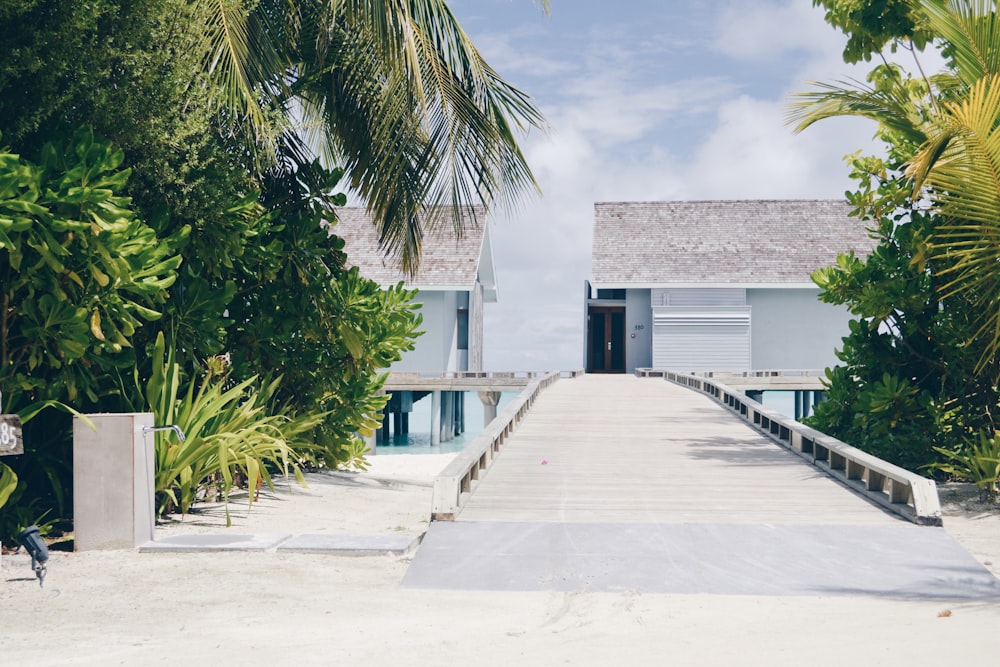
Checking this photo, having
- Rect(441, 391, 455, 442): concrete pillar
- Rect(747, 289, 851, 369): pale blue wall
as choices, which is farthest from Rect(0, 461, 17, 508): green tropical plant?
Rect(747, 289, 851, 369): pale blue wall

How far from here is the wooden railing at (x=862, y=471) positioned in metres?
9.29

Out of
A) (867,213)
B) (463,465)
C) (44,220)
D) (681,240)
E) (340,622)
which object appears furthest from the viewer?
(681,240)

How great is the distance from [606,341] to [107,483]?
33003 mm

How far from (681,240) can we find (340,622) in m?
34.9

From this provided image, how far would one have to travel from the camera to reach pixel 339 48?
13.5 metres

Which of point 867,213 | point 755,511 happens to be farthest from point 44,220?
point 867,213

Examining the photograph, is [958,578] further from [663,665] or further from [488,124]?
[488,124]

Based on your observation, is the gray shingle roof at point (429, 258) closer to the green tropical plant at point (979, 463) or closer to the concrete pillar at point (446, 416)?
the concrete pillar at point (446, 416)

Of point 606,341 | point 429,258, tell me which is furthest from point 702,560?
point 606,341

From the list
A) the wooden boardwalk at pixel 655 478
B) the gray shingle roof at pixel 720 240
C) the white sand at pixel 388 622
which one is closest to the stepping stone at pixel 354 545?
the white sand at pixel 388 622

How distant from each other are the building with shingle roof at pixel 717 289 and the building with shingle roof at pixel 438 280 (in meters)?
4.74

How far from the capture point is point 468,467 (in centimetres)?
1066

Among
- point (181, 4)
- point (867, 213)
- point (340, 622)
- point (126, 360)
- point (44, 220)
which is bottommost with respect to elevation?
point (340, 622)

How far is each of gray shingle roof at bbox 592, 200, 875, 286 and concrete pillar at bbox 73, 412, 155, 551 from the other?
30.8 meters
